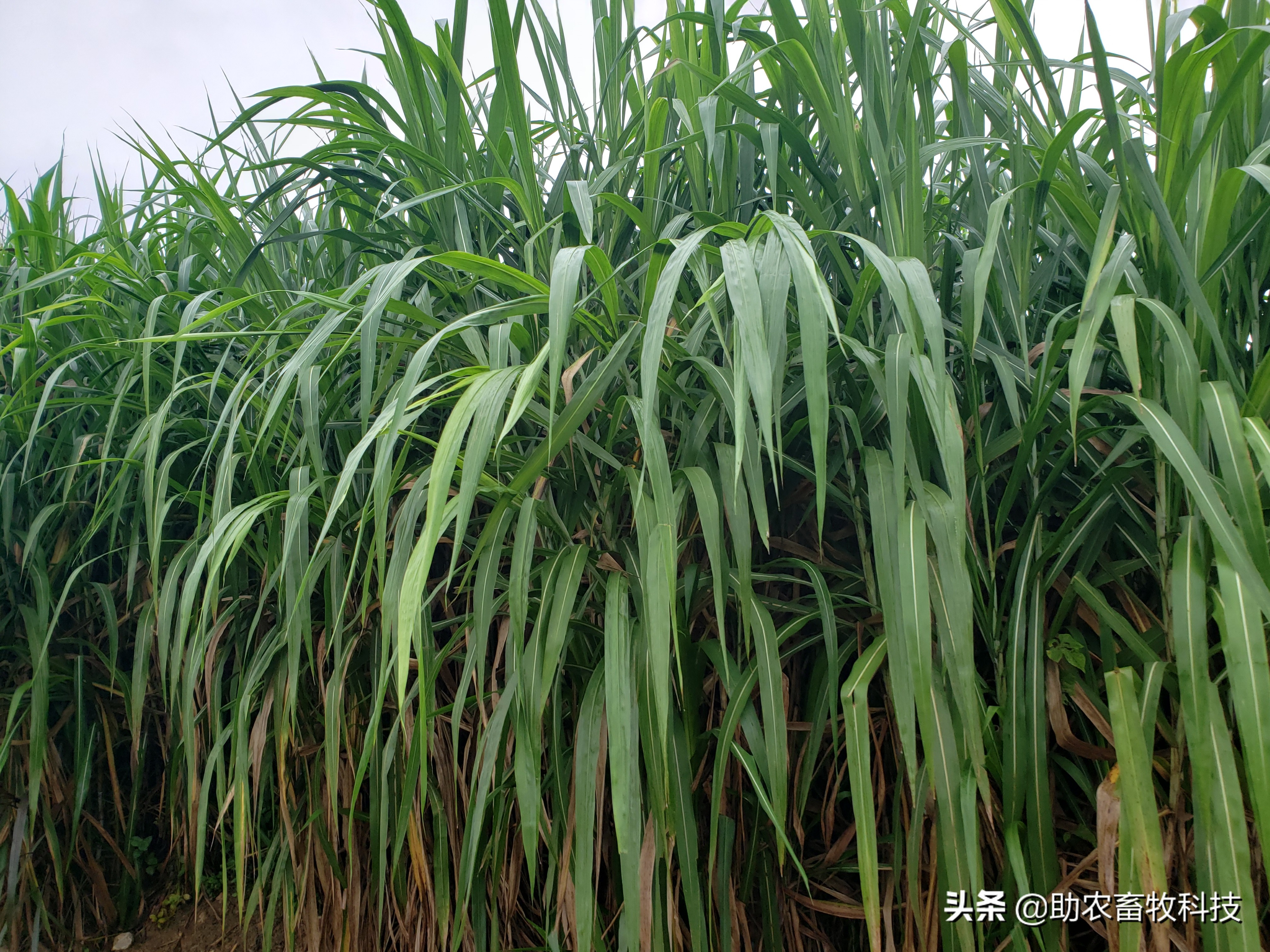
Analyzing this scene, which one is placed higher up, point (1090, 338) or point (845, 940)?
point (1090, 338)

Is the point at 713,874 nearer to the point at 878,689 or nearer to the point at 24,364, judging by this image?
the point at 878,689

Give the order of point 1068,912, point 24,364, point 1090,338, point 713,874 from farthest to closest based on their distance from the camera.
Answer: point 24,364, point 713,874, point 1068,912, point 1090,338

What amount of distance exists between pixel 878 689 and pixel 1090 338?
1.51 feet

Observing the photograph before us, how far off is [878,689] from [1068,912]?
10.5 inches

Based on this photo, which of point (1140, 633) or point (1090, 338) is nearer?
point (1090, 338)

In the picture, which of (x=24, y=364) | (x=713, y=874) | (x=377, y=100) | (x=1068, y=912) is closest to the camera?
(x=1068, y=912)

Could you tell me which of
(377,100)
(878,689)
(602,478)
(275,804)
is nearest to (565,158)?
(377,100)

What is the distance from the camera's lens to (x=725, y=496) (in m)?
0.75

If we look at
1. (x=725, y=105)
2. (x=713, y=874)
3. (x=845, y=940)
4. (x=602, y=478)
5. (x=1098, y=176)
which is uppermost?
(x=725, y=105)

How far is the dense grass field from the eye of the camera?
647 mm

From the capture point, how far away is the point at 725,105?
901 mm

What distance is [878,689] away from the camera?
0.90 m

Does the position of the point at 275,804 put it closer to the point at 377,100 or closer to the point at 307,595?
the point at 307,595

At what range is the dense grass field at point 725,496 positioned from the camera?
0.65 meters
